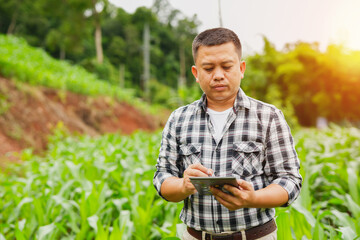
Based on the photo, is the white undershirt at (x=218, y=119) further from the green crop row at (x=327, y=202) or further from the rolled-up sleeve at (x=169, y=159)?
the green crop row at (x=327, y=202)

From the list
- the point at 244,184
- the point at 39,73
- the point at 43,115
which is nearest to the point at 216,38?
the point at 244,184

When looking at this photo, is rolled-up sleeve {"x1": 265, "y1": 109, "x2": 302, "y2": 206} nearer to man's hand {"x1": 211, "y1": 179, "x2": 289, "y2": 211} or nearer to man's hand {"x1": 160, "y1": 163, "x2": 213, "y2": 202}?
man's hand {"x1": 211, "y1": 179, "x2": 289, "y2": 211}

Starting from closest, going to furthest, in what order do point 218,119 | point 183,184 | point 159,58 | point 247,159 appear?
point 183,184 → point 247,159 → point 218,119 → point 159,58

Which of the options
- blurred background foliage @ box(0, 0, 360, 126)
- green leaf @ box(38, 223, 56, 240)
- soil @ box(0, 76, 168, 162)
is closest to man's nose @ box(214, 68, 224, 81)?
green leaf @ box(38, 223, 56, 240)

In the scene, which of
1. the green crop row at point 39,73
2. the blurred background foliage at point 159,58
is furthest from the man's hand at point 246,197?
the blurred background foliage at point 159,58

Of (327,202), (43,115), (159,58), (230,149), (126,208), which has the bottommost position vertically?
(126,208)

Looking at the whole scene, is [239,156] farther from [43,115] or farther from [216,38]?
[43,115]

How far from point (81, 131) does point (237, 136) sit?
778cm

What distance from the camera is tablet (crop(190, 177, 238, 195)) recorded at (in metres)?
0.91

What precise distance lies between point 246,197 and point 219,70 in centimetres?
46

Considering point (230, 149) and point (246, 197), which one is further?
point (230, 149)

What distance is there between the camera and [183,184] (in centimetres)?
108

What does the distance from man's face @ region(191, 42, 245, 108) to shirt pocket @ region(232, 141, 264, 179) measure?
0.20 meters

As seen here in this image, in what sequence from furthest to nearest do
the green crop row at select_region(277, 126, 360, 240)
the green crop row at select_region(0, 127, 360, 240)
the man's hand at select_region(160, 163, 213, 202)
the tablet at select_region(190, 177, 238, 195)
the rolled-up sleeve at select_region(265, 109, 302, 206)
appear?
the green crop row at select_region(0, 127, 360, 240) < the green crop row at select_region(277, 126, 360, 240) < the rolled-up sleeve at select_region(265, 109, 302, 206) < the man's hand at select_region(160, 163, 213, 202) < the tablet at select_region(190, 177, 238, 195)
